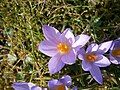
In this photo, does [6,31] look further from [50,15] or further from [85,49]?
[85,49]

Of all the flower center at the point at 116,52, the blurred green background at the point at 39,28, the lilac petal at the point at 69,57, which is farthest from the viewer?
the blurred green background at the point at 39,28

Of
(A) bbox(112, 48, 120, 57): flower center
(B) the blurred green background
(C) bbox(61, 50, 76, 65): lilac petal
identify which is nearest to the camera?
(C) bbox(61, 50, 76, 65): lilac petal

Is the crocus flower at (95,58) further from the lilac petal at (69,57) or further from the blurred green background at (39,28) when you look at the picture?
the blurred green background at (39,28)

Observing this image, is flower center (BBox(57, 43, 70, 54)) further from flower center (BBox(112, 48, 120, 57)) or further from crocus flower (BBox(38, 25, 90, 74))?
flower center (BBox(112, 48, 120, 57))

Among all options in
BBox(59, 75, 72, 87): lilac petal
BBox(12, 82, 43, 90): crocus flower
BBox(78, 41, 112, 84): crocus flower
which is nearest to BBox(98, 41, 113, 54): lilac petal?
BBox(78, 41, 112, 84): crocus flower

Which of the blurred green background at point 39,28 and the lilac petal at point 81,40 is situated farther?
the blurred green background at point 39,28

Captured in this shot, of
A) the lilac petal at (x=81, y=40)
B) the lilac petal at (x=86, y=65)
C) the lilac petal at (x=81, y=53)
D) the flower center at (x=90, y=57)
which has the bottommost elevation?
the lilac petal at (x=86, y=65)

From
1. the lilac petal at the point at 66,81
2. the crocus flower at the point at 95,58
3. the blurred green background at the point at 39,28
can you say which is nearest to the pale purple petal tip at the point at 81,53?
the crocus flower at the point at 95,58

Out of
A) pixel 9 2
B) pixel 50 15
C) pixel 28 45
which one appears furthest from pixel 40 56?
pixel 9 2
